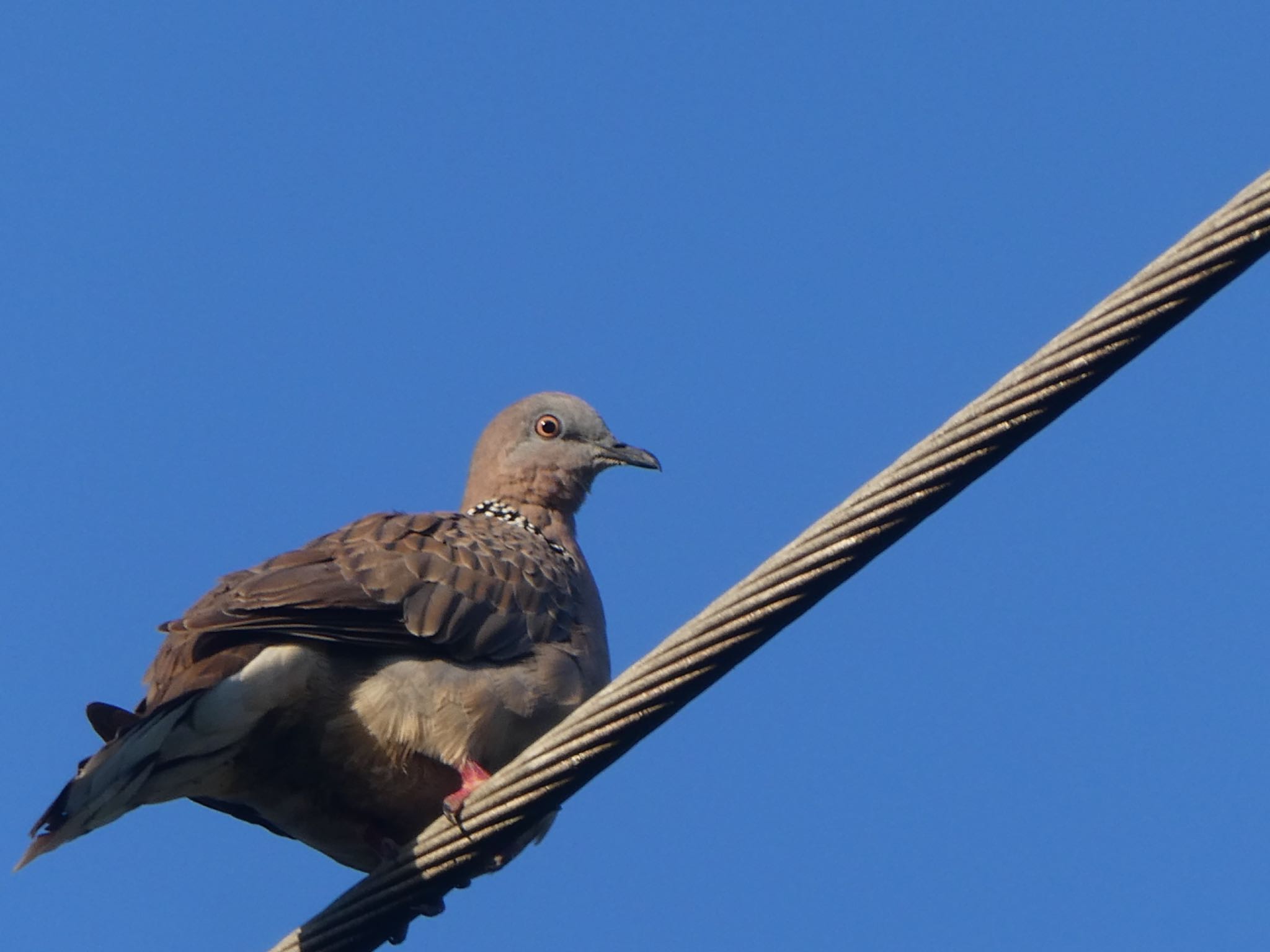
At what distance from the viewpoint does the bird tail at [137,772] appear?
4.70 metres

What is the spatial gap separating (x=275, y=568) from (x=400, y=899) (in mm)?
1566

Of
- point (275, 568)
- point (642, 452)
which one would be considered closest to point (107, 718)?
point (275, 568)

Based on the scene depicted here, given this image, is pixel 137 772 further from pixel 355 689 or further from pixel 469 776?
pixel 469 776

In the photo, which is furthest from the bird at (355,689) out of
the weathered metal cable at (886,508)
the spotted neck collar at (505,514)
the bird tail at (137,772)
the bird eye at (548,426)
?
the bird eye at (548,426)

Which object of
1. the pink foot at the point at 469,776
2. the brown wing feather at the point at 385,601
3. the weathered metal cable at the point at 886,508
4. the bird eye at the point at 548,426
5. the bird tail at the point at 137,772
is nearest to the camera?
the weathered metal cable at the point at 886,508

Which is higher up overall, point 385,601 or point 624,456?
point 624,456

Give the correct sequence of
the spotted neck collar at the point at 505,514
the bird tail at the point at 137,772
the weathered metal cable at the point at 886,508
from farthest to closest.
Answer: the spotted neck collar at the point at 505,514 → the bird tail at the point at 137,772 → the weathered metal cable at the point at 886,508

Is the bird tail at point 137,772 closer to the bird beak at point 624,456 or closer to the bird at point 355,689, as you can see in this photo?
the bird at point 355,689

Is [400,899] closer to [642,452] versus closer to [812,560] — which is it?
[812,560]

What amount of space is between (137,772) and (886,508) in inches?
92.5

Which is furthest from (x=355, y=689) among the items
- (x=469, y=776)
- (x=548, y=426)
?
(x=548, y=426)

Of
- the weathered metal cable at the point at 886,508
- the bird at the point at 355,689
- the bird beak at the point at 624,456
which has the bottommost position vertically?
the weathered metal cable at the point at 886,508

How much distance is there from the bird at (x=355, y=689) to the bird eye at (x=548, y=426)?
59.9 inches

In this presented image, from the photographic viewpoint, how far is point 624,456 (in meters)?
8.16
